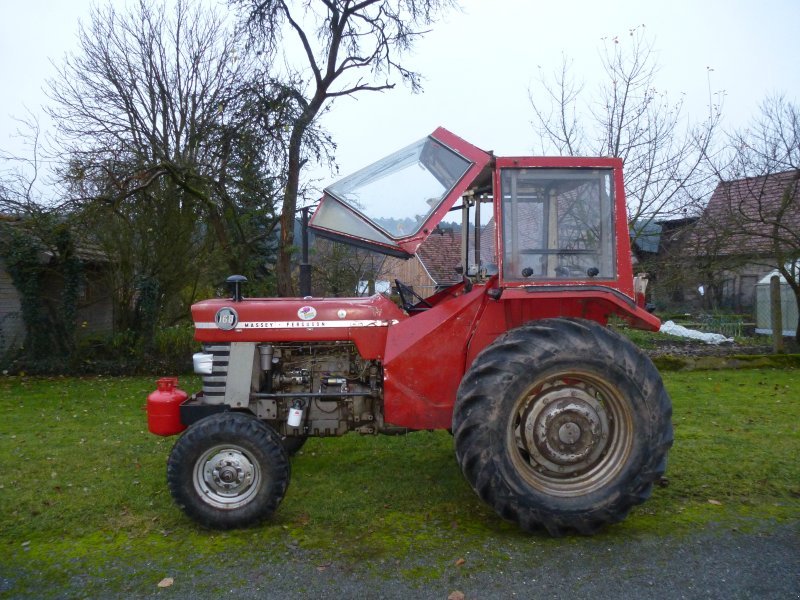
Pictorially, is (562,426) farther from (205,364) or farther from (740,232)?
(740,232)

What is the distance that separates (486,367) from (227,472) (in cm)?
176

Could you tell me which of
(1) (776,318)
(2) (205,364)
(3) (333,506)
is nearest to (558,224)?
(3) (333,506)

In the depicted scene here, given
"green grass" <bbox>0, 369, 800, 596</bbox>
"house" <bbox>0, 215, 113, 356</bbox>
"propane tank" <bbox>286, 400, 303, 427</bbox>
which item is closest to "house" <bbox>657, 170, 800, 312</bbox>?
"green grass" <bbox>0, 369, 800, 596</bbox>

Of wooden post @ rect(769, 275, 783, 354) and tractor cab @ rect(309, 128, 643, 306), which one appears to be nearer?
tractor cab @ rect(309, 128, 643, 306)

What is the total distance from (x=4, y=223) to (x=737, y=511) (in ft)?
39.8

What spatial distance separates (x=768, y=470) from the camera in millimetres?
5199

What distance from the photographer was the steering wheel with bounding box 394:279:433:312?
5.05 m

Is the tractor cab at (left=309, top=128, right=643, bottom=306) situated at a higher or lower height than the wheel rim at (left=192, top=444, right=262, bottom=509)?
higher

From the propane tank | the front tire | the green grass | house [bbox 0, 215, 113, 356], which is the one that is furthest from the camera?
house [bbox 0, 215, 113, 356]

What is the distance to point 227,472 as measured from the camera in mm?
4238

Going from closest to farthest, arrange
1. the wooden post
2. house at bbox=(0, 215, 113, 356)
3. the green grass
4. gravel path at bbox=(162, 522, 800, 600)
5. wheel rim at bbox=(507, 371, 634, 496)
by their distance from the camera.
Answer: gravel path at bbox=(162, 522, 800, 600), the green grass, wheel rim at bbox=(507, 371, 634, 496), the wooden post, house at bbox=(0, 215, 113, 356)

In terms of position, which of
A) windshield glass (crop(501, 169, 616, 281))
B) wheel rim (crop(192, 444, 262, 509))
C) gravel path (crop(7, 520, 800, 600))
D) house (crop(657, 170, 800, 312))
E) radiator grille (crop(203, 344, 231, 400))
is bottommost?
gravel path (crop(7, 520, 800, 600))

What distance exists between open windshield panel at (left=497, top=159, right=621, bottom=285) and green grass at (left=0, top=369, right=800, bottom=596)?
1625mm

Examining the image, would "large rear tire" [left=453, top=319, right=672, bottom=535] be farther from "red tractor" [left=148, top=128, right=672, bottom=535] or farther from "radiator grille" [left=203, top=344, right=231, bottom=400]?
"radiator grille" [left=203, top=344, right=231, bottom=400]
